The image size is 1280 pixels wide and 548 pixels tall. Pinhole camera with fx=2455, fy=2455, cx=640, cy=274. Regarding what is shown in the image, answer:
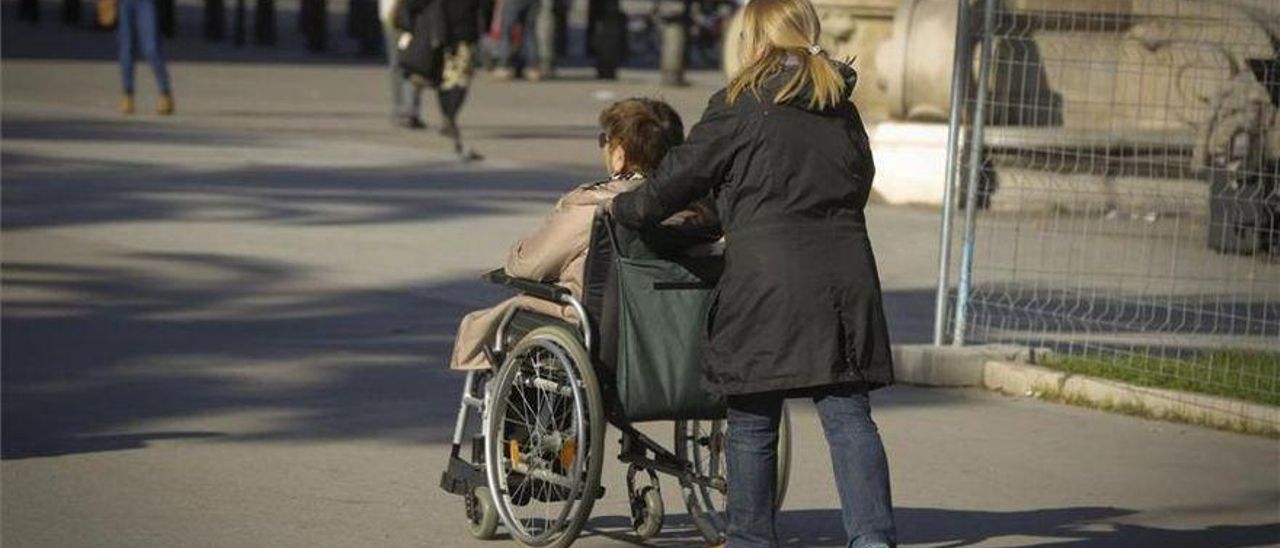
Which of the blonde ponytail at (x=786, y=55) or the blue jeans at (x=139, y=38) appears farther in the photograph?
the blue jeans at (x=139, y=38)

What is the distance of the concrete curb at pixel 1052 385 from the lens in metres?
9.45

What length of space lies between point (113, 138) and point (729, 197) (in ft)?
44.5

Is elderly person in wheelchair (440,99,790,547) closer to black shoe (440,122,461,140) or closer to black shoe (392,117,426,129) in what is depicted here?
black shoe (440,122,461,140)

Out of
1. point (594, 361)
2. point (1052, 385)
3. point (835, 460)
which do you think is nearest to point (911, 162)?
point (1052, 385)

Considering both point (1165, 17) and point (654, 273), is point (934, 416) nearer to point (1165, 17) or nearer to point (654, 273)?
point (1165, 17)

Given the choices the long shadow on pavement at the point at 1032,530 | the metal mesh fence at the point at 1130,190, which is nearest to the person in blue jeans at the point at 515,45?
the metal mesh fence at the point at 1130,190

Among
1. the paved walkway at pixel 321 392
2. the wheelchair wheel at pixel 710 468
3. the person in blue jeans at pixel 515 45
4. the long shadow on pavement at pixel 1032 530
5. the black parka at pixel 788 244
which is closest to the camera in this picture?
the black parka at pixel 788 244

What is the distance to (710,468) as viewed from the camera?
7.10m

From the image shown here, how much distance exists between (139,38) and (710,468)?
51.3ft

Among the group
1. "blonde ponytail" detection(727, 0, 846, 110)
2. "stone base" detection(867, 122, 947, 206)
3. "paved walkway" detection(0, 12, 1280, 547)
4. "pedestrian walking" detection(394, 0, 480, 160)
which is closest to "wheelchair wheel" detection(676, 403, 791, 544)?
"paved walkway" detection(0, 12, 1280, 547)

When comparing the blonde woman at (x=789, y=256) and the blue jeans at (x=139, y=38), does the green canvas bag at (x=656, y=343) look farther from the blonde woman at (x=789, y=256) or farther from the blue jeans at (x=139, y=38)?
the blue jeans at (x=139, y=38)

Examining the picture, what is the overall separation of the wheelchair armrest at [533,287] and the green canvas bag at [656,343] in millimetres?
279

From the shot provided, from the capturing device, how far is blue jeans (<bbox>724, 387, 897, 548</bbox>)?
6.07 metres

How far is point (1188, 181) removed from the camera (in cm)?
1369
